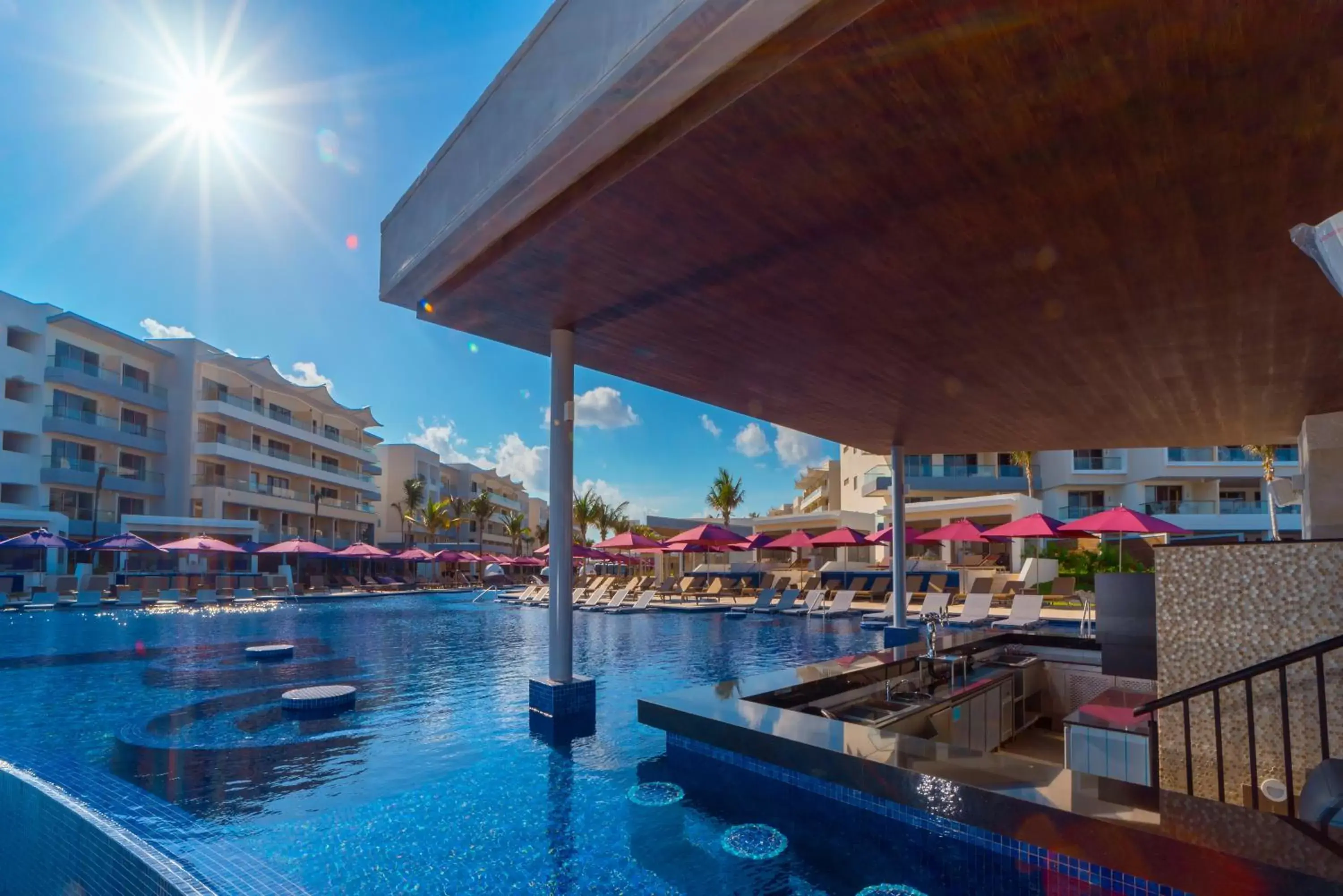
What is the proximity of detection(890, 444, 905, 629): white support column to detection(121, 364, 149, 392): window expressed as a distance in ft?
123

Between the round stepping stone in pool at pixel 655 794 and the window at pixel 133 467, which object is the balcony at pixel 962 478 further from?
the window at pixel 133 467

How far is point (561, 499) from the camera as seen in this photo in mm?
7207

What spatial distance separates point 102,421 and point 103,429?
1.51 feet

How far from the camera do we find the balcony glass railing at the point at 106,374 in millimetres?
32281

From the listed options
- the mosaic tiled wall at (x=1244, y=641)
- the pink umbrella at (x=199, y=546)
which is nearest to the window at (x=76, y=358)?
the pink umbrella at (x=199, y=546)

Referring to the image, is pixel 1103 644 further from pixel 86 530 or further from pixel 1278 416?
pixel 86 530

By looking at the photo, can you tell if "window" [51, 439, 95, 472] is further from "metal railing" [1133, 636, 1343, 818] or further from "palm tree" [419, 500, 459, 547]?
"metal railing" [1133, 636, 1343, 818]

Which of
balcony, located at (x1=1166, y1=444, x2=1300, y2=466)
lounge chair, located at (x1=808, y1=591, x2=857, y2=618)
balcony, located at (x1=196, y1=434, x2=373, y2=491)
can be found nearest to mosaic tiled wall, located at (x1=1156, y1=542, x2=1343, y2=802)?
lounge chair, located at (x1=808, y1=591, x2=857, y2=618)

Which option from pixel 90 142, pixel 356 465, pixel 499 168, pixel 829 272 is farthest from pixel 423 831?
pixel 356 465

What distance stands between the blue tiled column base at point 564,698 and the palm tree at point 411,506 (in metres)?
52.9

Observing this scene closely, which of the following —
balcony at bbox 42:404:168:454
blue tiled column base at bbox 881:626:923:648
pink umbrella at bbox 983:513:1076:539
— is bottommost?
blue tiled column base at bbox 881:626:923:648

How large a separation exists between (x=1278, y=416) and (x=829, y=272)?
34.3 ft

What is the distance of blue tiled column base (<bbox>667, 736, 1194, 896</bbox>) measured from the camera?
10.9 ft

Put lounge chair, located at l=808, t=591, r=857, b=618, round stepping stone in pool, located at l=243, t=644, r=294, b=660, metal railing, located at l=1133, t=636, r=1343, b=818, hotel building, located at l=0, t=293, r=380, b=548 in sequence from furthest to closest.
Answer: hotel building, located at l=0, t=293, r=380, b=548
lounge chair, located at l=808, t=591, r=857, b=618
round stepping stone in pool, located at l=243, t=644, r=294, b=660
metal railing, located at l=1133, t=636, r=1343, b=818
